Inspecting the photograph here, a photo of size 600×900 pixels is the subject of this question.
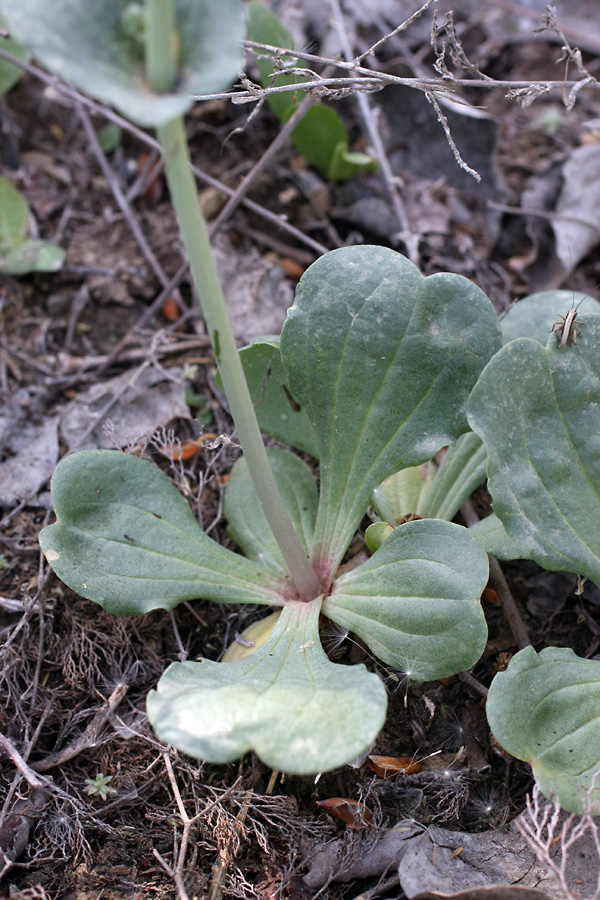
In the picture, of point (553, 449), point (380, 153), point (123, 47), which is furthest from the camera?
point (380, 153)

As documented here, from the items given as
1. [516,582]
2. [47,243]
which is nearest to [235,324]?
[47,243]

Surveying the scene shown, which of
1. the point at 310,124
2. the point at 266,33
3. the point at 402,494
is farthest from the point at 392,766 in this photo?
the point at 266,33

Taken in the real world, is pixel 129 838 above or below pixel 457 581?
below

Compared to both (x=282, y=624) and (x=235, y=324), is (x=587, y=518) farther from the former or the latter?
(x=235, y=324)

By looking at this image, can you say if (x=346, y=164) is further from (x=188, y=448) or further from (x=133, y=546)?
(x=133, y=546)

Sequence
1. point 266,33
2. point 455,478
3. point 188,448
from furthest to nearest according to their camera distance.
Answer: point 266,33 < point 188,448 < point 455,478

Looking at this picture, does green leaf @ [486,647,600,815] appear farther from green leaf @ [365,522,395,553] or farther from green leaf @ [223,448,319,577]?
green leaf @ [223,448,319,577]
